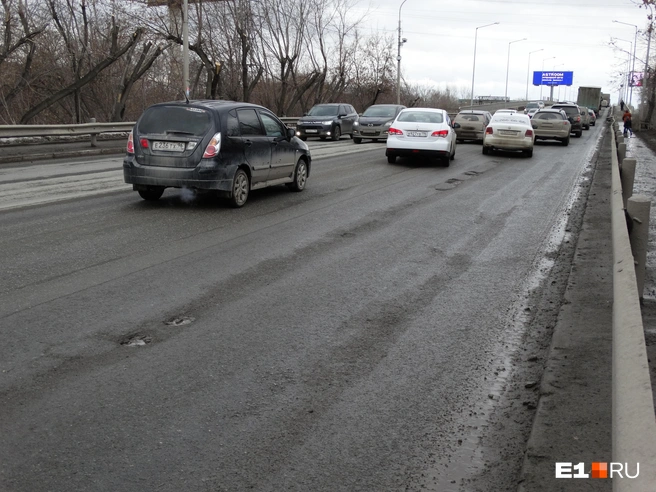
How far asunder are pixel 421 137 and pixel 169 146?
10.6m

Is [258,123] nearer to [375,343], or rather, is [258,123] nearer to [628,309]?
[375,343]

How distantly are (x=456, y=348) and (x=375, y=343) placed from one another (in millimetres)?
609

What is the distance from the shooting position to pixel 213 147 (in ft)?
37.1

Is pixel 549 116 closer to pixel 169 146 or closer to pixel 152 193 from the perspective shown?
pixel 152 193

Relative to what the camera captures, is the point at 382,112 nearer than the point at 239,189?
No

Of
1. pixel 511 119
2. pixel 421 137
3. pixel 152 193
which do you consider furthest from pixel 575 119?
pixel 152 193

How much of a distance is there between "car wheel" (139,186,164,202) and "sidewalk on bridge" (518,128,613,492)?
23.3 ft

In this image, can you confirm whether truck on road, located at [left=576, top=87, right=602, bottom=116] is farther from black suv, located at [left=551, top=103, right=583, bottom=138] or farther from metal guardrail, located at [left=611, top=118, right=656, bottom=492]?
metal guardrail, located at [left=611, top=118, right=656, bottom=492]

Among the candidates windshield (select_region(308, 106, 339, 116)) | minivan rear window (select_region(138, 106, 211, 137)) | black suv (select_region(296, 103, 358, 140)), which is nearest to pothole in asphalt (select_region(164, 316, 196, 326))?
minivan rear window (select_region(138, 106, 211, 137))

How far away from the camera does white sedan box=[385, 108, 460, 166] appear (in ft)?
66.7

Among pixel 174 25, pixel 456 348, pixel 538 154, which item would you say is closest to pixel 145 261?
pixel 456 348

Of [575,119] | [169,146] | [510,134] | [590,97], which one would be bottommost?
[510,134]

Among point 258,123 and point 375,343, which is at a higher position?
point 258,123

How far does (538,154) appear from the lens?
2689cm
